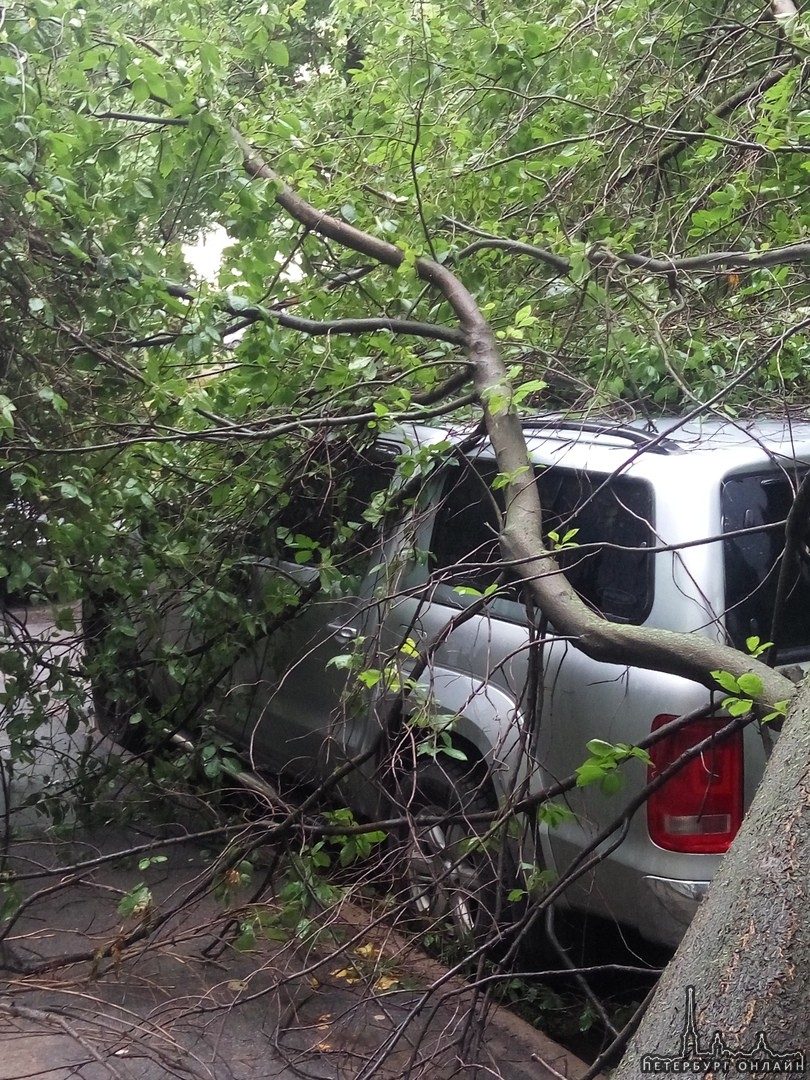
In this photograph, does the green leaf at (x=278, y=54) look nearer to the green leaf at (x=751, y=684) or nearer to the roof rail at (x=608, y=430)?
the roof rail at (x=608, y=430)

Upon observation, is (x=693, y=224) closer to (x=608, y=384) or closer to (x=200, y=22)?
(x=608, y=384)

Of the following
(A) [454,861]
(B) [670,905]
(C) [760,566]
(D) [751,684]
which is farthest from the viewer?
(A) [454,861]

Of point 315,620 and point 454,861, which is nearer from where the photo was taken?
point 454,861

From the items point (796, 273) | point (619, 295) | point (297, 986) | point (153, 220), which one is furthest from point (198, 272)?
point (297, 986)

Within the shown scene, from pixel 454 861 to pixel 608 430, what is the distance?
5.10ft

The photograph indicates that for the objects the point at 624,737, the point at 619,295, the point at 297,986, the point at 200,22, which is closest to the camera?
the point at 624,737

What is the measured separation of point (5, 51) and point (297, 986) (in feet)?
11.9

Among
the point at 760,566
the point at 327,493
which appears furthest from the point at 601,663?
the point at 327,493

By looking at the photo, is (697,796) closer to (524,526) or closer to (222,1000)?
(524,526)

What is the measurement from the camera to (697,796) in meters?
2.93

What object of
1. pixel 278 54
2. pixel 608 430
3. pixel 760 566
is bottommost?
pixel 760 566

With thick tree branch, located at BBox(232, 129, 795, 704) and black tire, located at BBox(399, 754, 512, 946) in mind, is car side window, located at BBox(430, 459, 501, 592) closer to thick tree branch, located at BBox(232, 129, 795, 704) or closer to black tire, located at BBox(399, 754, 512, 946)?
thick tree branch, located at BBox(232, 129, 795, 704)

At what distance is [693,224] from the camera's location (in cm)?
437

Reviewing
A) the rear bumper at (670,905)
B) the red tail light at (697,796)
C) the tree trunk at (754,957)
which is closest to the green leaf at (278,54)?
the red tail light at (697,796)
